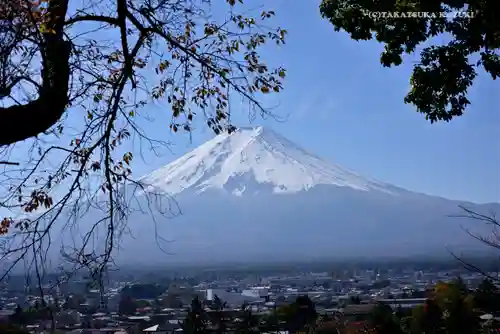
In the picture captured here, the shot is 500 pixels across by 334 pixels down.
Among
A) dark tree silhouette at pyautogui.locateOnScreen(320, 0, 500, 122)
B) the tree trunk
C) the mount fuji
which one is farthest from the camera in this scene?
the mount fuji

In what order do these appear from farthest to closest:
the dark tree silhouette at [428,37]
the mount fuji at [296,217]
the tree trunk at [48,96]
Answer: the mount fuji at [296,217] < the dark tree silhouette at [428,37] < the tree trunk at [48,96]

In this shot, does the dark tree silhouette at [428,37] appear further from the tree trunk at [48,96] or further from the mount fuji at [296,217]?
the mount fuji at [296,217]

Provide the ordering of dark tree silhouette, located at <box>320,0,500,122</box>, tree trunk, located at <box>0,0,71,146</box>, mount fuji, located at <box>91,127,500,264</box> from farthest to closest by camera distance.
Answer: mount fuji, located at <box>91,127,500,264</box>
dark tree silhouette, located at <box>320,0,500,122</box>
tree trunk, located at <box>0,0,71,146</box>

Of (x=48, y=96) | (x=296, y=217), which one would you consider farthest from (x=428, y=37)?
(x=296, y=217)

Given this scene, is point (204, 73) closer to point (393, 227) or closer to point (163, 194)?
point (163, 194)

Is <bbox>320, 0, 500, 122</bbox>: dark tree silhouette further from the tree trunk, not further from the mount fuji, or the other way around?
the mount fuji

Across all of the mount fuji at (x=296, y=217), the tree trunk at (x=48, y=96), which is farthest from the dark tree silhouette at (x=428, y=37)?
the mount fuji at (x=296, y=217)

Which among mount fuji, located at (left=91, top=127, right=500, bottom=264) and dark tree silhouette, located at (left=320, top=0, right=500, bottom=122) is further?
mount fuji, located at (left=91, top=127, right=500, bottom=264)

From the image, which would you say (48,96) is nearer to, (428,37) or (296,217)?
(428,37)

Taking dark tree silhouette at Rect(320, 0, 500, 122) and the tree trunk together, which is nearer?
the tree trunk

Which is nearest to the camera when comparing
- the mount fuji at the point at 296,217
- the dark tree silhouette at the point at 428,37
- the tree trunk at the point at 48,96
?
the tree trunk at the point at 48,96

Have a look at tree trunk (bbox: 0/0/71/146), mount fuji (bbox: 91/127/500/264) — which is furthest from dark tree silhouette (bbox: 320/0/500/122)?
mount fuji (bbox: 91/127/500/264)

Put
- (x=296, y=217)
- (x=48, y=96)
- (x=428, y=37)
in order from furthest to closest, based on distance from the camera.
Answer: (x=296, y=217) → (x=428, y=37) → (x=48, y=96)
